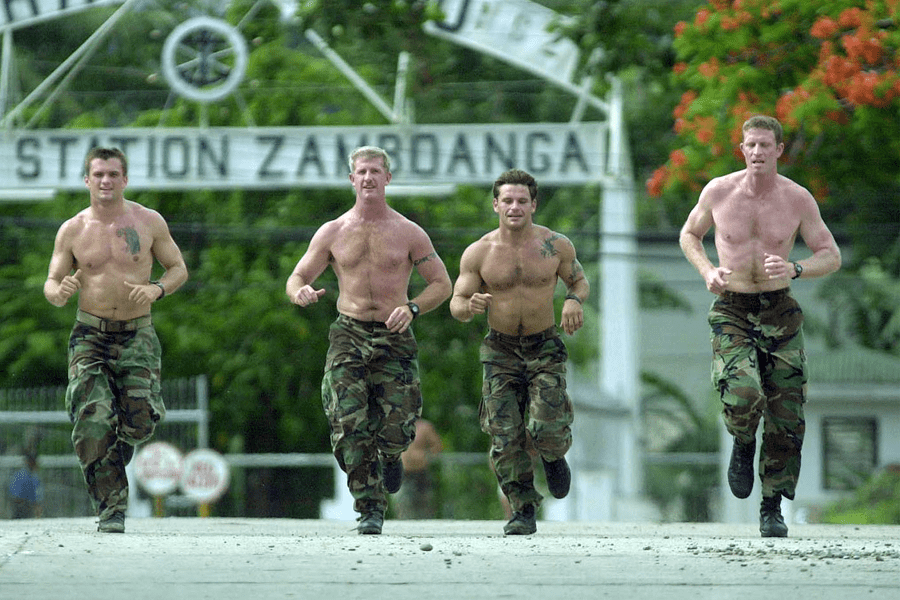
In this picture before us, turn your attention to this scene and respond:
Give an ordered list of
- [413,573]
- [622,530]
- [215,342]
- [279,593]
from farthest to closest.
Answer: [215,342], [622,530], [413,573], [279,593]

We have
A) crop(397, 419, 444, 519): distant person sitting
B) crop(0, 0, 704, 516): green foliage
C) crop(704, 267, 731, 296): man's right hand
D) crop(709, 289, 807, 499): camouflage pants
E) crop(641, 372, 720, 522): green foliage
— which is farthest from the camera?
crop(641, 372, 720, 522): green foliage

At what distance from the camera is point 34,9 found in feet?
69.8

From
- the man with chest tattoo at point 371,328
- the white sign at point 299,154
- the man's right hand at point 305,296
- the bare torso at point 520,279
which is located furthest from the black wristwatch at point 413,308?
the white sign at point 299,154

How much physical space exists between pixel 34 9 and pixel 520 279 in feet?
41.1

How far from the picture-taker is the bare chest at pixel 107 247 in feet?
33.2

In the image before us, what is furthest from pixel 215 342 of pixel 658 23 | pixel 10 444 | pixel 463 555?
pixel 463 555

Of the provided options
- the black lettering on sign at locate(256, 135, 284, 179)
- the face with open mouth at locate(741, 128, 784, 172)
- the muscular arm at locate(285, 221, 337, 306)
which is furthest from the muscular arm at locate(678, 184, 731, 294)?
the black lettering on sign at locate(256, 135, 284, 179)

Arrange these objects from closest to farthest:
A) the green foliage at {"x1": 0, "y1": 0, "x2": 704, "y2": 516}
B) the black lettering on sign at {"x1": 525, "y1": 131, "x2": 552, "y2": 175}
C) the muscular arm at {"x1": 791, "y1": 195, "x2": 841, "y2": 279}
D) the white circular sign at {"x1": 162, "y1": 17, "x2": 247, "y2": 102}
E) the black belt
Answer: the muscular arm at {"x1": 791, "y1": 195, "x2": 841, "y2": 279} < the black belt < the white circular sign at {"x1": 162, "y1": 17, "x2": 247, "y2": 102} < the black lettering on sign at {"x1": 525, "y1": 131, "x2": 552, "y2": 175} < the green foliage at {"x1": 0, "y1": 0, "x2": 704, "y2": 516}

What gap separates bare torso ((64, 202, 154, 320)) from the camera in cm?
1010

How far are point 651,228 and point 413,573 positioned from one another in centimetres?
3154

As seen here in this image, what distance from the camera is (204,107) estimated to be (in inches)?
830

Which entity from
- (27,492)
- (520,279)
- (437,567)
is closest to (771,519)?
(520,279)

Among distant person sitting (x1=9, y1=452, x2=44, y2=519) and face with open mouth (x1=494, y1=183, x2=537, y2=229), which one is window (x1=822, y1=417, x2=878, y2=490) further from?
face with open mouth (x1=494, y1=183, x2=537, y2=229)

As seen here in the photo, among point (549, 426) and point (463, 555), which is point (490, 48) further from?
point (463, 555)
